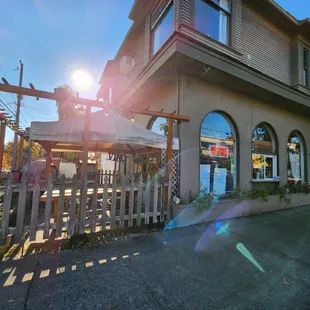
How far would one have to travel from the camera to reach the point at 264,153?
709cm

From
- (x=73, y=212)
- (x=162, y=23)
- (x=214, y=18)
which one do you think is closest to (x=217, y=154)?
(x=214, y=18)

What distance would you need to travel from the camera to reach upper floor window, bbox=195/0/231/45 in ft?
17.8

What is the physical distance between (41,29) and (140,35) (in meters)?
4.16

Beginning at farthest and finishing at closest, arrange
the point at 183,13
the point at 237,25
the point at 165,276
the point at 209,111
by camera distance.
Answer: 1. the point at 237,25
2. the point at 209,111
3. the point at 183,13
4. the point at 165,276

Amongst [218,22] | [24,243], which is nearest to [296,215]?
[218,22]

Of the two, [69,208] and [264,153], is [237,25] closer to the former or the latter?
[264,153]

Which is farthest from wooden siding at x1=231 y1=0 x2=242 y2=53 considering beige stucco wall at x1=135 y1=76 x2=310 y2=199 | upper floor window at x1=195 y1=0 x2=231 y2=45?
beige stucco wall at x1=135 y1=76 x2=310 y2=199

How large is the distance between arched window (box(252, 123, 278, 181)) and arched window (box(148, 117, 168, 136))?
11.7 feet

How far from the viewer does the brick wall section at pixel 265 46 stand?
6.50m

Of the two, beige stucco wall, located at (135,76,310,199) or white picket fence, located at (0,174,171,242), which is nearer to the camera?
white picket fence, located at (0,174,171,242)

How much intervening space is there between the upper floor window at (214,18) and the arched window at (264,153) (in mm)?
3766

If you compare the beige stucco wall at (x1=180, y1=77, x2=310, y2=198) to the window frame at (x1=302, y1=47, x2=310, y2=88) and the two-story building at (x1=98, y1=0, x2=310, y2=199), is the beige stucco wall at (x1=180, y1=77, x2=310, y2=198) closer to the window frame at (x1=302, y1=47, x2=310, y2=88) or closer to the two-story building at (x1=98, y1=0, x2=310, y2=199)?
the two-story building at (x1=98, y1=0, x2=310, y2=199)

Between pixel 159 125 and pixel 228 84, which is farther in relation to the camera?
pixel 159 125

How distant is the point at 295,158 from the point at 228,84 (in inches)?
220
